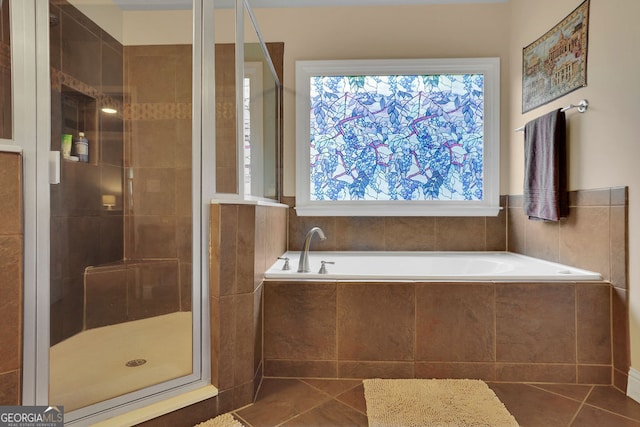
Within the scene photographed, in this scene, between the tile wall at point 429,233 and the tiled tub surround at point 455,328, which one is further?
the tile wall at point 429,233

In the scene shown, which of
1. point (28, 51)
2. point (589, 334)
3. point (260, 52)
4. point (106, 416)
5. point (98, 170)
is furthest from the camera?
point (260, 52)

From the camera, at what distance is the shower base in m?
1.23

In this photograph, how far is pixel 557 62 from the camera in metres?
2.09

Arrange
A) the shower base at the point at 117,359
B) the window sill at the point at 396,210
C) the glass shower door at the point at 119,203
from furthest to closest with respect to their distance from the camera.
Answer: the window sill at the point at 396,210 < the glass shower door at the point at 119,203 < the shower base at the point at 117,359

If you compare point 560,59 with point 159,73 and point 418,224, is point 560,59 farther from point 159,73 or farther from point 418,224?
point 159,73

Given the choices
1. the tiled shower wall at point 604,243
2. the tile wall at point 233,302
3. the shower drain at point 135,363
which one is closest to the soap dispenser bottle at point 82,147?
the tile wall at point 233,302

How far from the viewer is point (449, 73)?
8.76 feet

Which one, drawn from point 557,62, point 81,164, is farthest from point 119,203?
point 557,62

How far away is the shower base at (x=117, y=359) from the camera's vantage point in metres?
1.23

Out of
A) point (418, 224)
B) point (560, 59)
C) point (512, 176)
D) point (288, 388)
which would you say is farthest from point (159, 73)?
point (512, 176)

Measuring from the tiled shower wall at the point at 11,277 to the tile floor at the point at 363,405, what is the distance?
31.4 inches

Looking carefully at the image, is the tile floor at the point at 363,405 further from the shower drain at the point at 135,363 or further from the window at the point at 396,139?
the window at the point at 396,139

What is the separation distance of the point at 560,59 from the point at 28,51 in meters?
2.65

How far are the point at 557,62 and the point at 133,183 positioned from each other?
8.73 ft
